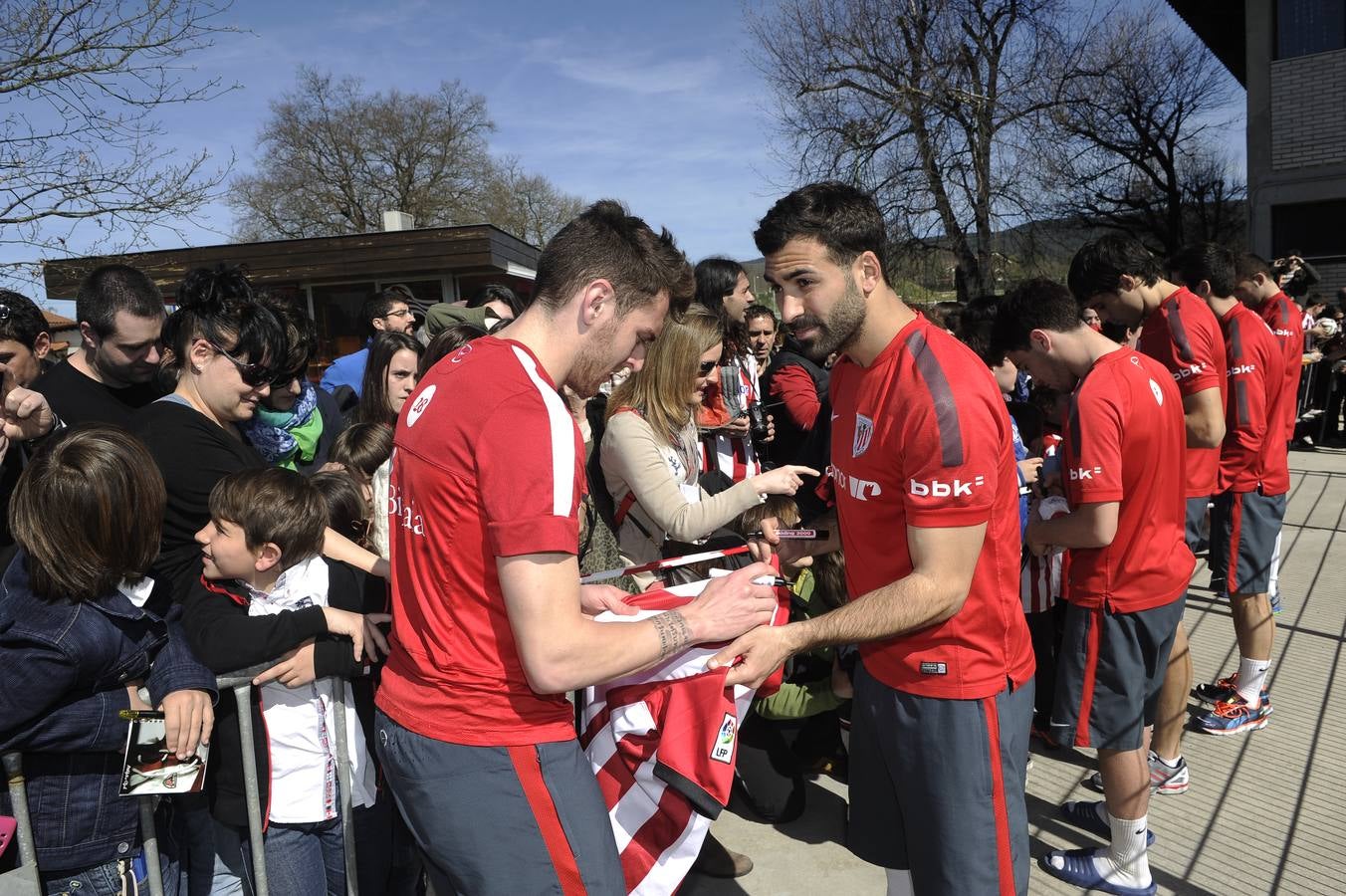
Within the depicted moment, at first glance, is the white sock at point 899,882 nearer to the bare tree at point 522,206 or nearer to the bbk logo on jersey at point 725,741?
the bbk logo on jersey at point 725,741

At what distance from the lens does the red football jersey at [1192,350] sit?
422 cm

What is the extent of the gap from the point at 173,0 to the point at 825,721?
7666 mm

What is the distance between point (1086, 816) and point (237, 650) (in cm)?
345

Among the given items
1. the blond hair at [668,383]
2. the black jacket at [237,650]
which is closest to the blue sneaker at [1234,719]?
the blond hair at [668,383]

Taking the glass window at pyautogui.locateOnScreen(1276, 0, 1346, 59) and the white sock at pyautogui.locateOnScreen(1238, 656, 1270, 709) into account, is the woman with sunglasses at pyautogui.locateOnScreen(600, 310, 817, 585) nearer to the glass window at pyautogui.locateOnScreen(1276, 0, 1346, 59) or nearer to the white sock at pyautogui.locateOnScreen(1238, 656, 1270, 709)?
the white sock at pyautogui.locateOnScreen(1238, 656, 1270, 709)

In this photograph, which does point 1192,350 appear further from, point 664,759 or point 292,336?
point 292,336

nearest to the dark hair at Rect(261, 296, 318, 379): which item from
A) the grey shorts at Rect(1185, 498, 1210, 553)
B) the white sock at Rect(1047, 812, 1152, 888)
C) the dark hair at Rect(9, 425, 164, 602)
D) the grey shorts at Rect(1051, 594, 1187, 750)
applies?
the dark hair at Rect(9, 425, 164, 602)

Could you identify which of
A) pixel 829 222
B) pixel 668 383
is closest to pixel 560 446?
pixel 829 222

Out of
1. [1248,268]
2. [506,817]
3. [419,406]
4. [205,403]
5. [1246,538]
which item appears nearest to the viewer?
[506,817]

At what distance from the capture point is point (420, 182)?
134 ft

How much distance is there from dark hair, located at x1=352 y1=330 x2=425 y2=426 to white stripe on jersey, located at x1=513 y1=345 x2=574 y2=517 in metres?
2.68

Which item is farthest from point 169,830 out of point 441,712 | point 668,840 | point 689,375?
point 689,375

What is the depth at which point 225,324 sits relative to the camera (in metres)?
2.80

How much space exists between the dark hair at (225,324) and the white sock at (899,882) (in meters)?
2.54
